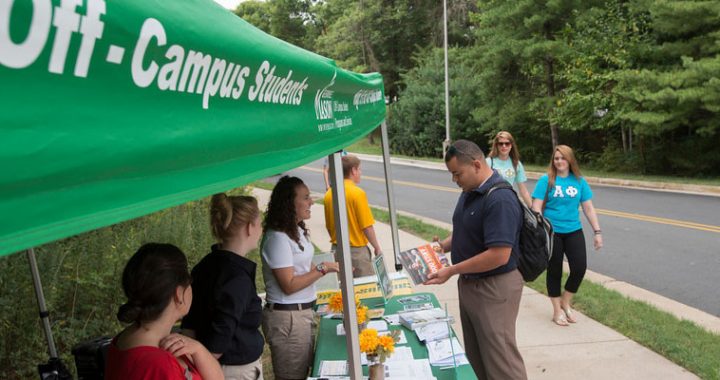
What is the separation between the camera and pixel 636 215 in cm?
1234

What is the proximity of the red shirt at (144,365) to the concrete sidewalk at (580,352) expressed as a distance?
3595 mm

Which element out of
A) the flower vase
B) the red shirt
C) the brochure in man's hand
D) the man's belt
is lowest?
the flower vase

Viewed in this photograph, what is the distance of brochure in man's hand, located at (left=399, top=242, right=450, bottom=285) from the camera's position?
380 centimetres

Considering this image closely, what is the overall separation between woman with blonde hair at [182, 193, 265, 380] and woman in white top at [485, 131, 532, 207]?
4.15 meters

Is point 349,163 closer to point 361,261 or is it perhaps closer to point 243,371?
point 361,261

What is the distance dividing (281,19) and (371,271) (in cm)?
5969

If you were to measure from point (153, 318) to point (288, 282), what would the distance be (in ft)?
4.51

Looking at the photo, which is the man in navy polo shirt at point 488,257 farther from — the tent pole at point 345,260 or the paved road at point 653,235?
the paved road at point 653,235

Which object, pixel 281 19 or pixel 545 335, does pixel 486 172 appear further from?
pixel 281 19

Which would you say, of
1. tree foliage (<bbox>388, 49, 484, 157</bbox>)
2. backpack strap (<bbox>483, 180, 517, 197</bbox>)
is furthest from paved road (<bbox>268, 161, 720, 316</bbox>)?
tree foliage (<bbox>388, 49, 484, 157</bbox>)

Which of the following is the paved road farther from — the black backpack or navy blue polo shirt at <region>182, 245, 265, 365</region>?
navy blue polo shirt at <region>182, 245, 265, 365</region>

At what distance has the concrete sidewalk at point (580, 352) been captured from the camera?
4.66m

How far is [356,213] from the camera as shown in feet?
17.6

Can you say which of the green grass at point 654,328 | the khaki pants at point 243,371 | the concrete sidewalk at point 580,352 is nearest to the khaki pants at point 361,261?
the concrete sidewalk at point 580,352
